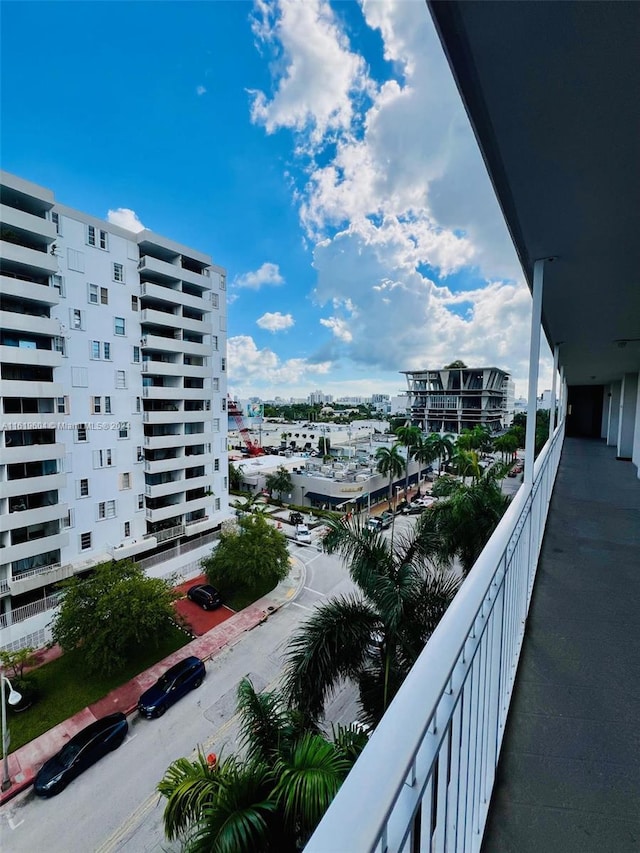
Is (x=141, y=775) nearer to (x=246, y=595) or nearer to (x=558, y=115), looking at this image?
(x=246, y=595)

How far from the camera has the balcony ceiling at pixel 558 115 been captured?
1.36 m

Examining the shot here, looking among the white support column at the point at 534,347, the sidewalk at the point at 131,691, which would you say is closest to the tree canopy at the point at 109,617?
the sidewalk at the point at 131,691

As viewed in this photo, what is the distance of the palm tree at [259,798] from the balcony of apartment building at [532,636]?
1.66 metres

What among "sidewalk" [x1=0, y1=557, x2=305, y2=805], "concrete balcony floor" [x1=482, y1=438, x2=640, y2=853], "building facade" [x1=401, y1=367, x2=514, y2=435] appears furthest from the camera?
"building facade" [x1=401, y1=367, x2=514, y2=435]

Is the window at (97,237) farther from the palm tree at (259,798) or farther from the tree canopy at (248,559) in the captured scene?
the palm tree at (259,798)

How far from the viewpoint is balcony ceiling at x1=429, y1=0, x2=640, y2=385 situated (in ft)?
4.47

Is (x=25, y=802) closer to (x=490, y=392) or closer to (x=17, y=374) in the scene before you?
(x=17, y=374)

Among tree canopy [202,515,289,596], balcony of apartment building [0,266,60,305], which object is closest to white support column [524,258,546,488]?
tree canopy [202,515,289,596]

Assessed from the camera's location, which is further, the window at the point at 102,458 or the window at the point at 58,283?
the window at the point at 102,458

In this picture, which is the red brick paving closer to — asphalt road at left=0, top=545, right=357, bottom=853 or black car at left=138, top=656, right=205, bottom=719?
asphalt road at left=0, top=545, right=357, bottom=853

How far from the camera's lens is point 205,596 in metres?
12.4

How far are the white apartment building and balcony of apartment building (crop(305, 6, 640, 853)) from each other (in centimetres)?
1236

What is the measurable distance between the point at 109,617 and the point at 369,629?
759 centimetres

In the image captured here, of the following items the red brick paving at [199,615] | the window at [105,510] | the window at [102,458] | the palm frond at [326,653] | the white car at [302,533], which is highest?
the window at [102,458]
